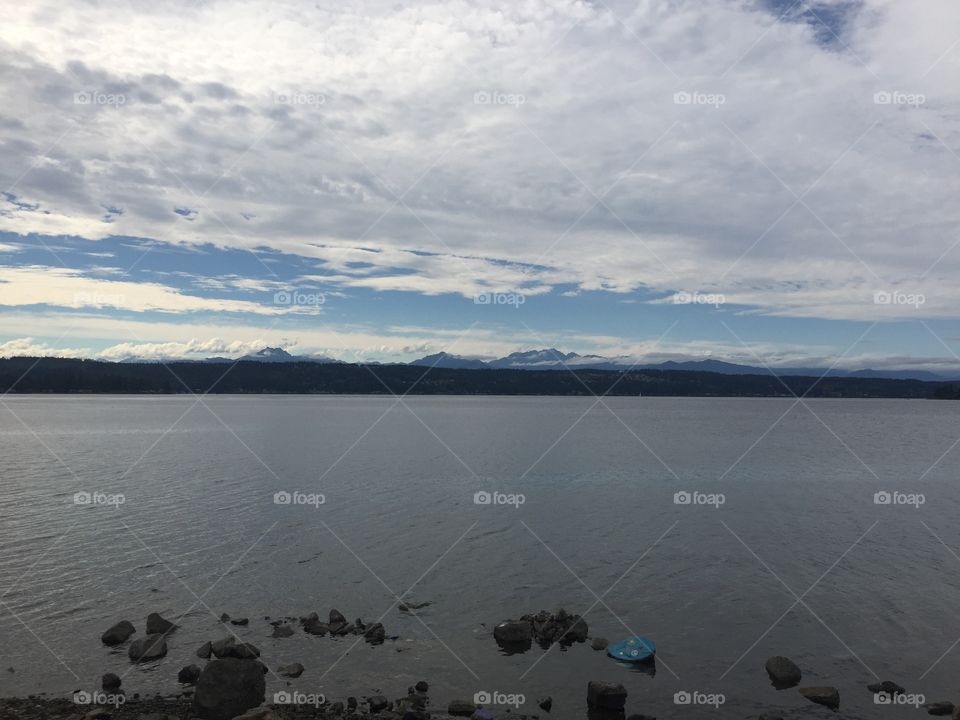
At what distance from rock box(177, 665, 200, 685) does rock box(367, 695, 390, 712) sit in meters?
6.67

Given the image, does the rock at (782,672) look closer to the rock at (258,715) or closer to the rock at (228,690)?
the rock at (258,715)

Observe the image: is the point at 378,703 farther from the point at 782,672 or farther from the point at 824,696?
the point at 824,696

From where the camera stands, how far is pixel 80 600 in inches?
1254

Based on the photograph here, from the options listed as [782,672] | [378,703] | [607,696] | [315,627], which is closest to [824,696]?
[782,672]

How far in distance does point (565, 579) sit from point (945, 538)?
30.4 m

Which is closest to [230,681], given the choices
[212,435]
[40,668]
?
[40,668]

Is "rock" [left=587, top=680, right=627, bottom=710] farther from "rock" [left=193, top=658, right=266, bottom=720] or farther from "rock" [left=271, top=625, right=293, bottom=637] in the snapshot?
"rock" [left=271, top=625, right=293, bottom=637]

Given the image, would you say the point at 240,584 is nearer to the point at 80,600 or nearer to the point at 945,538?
the point at 80,600

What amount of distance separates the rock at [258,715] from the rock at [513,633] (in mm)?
10469

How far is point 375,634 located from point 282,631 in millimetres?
3990

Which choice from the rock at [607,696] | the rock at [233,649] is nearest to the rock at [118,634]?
the rock at [233,649]

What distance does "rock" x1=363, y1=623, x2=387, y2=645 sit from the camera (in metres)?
27.6

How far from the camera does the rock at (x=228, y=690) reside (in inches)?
836

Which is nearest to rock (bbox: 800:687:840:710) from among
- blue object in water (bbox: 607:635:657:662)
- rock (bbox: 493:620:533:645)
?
blue object in water (bbox: 607:635:657:662)
